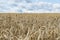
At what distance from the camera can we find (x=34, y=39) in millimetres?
2381

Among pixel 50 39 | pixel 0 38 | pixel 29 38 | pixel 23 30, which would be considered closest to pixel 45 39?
pixel 50 39

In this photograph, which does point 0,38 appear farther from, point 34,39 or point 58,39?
point 58,39

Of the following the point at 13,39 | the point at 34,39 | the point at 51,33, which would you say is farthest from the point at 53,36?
the point at 13,39

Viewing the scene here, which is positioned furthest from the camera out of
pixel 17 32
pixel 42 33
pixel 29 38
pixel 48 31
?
pixel 17 32

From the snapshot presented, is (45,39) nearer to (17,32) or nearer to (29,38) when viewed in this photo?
(29,38)

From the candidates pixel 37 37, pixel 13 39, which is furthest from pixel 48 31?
pixel 13 39

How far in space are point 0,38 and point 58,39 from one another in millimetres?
586

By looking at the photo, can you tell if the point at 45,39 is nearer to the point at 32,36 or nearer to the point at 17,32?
the point at 32,36

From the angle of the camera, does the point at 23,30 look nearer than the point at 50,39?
No

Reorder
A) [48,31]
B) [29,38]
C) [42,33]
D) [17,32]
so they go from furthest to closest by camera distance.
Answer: [17,32] → [48,31] → [42,33] → [29,38]

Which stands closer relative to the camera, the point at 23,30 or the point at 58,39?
the point at 58,39

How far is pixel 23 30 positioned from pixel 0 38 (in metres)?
0.63

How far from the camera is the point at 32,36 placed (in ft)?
7.90

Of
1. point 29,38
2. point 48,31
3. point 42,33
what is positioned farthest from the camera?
point 48,31
